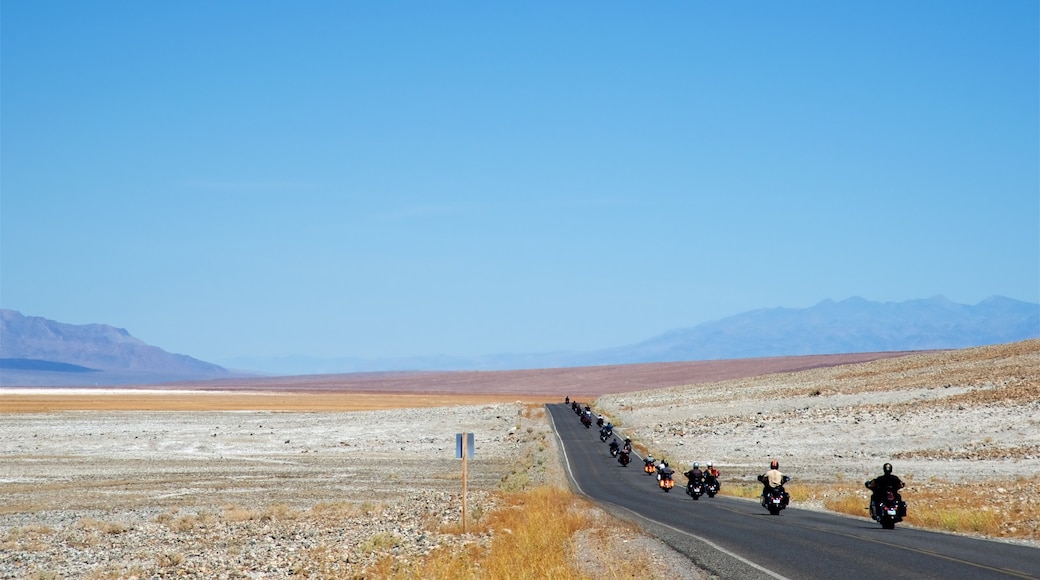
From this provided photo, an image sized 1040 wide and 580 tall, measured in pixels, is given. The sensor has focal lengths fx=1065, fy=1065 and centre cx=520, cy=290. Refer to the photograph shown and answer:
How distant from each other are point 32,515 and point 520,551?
80.5 ft

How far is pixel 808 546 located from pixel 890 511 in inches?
244

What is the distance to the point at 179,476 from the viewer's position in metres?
56.8

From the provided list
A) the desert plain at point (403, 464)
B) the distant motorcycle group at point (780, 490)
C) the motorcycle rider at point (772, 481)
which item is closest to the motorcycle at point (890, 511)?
the distant motorcycle group at point (780, 490)

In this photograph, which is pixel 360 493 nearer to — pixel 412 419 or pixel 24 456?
→ pixel 24 456

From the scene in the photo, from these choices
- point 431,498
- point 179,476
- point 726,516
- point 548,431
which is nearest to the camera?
point 726,516

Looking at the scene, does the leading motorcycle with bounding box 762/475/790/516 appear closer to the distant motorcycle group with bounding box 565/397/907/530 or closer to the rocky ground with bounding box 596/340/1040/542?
the distant motorcycle group with bounding box 565/397/907/530

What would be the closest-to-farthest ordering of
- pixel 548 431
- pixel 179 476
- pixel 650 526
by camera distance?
pixel 650 526 < pixel 179 476 < pixel 548 431

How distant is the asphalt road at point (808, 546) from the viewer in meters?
20.6

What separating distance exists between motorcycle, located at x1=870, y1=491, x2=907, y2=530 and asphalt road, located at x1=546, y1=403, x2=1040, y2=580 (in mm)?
329

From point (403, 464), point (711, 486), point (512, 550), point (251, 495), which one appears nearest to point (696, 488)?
point (711, 486)

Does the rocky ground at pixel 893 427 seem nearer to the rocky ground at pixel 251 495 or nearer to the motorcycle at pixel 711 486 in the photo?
the motorcycle at pixel 711 486

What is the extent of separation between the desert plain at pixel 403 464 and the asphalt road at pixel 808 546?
4.25 feet

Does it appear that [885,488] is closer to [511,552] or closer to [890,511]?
[890,511]

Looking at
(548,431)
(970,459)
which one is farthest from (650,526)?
(548,431)
